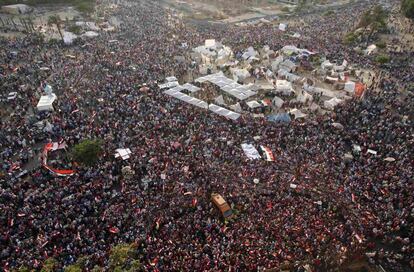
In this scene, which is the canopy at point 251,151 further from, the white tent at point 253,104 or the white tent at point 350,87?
the white tent at point 350,87

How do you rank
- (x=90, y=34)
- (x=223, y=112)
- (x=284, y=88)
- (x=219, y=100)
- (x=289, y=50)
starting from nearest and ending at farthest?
(x=223, y=112) → (x=219, y=100) → (x=284, y=88) → (x=289, y=50) → (x=90, y=34)

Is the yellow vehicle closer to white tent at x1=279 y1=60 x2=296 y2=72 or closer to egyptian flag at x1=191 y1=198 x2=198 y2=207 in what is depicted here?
egyptian flag at x1=191 y1=198 x2=198 y2=207

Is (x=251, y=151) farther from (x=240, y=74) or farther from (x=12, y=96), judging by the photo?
(x=12, y=96)

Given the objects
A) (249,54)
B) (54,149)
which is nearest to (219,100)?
(249,54)

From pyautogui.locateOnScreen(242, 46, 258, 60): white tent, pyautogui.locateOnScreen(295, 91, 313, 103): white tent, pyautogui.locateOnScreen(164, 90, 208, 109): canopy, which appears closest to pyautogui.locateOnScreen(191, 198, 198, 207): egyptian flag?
pyautogui.locateOnScreen(164, 90, 208, 109): canopy

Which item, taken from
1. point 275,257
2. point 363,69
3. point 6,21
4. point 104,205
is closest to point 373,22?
point 363,69

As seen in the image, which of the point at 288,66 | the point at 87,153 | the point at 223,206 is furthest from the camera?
the point at 288,66

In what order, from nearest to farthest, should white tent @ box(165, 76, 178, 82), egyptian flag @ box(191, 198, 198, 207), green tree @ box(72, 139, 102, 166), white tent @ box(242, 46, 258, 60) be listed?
egyptian flag @ box(191, 198, 198, 207) < green tree @ box(72, 139, 102, 166) < white tent @ box(165, 76, 178, 82) < white tent @ box(242, 46, 258, 60)
